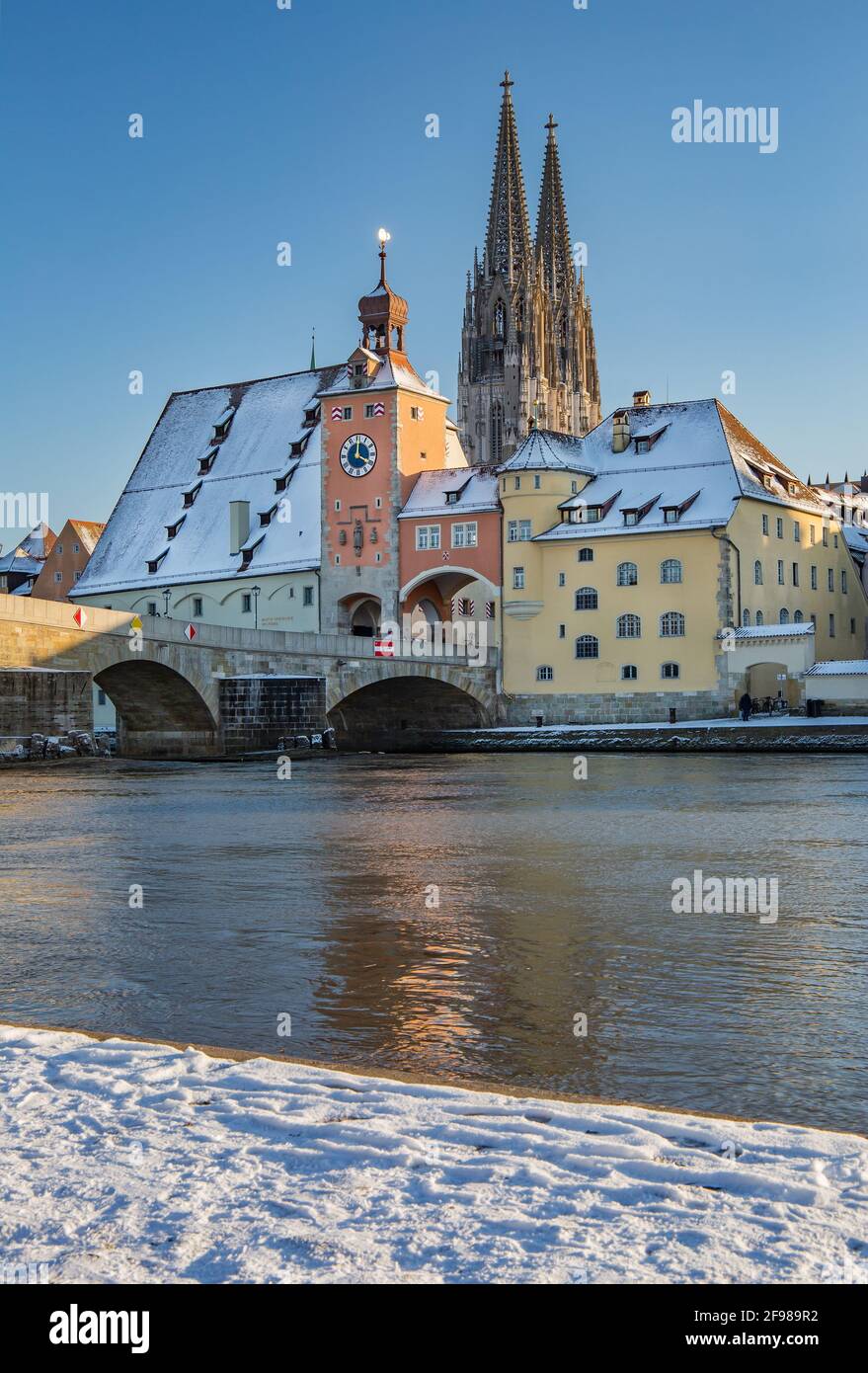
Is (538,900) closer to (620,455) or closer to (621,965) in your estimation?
(621,965)

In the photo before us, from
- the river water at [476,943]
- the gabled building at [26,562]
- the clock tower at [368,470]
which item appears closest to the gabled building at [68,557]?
the gabled building at [26,562]

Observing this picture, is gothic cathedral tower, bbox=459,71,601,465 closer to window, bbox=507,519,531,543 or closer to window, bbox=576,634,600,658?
window, bbox=507,519,531,543

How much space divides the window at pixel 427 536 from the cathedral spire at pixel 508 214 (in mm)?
52185

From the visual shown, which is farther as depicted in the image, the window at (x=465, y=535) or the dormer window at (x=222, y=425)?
the dormer window at (x=222, y=425)

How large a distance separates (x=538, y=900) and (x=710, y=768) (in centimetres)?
2743

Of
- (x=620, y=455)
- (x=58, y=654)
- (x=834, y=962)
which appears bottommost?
(x=834, y=962)

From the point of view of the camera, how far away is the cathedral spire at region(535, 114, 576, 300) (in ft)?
395

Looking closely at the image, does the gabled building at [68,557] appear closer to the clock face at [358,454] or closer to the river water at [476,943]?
the clock face at [358,454]

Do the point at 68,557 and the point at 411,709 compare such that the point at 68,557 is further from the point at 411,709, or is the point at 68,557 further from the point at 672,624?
the point at 672,624

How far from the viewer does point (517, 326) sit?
113m

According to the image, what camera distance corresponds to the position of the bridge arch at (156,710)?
50.2 metres

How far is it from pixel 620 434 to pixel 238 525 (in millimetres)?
20516

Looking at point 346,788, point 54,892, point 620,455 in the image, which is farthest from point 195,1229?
point 620,455

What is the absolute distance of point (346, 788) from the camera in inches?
1409
